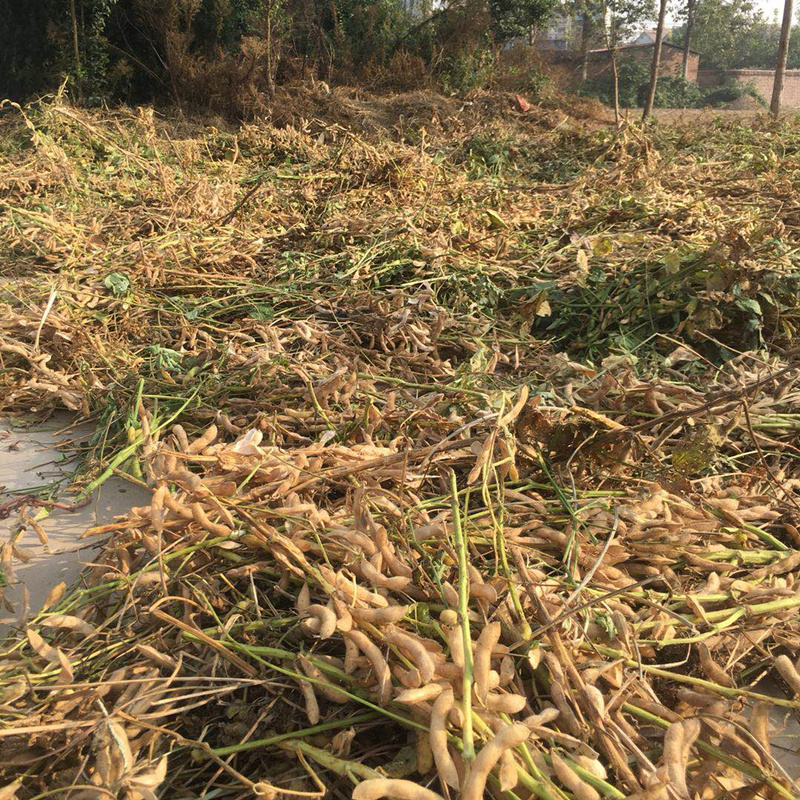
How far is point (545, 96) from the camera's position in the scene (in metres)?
12.7

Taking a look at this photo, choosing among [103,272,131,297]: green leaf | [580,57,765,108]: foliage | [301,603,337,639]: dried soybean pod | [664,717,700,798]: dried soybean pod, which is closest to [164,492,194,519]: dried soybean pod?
[301,603,337,639]: dried soybean pod

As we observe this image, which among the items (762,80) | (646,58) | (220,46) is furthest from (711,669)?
(762,80)

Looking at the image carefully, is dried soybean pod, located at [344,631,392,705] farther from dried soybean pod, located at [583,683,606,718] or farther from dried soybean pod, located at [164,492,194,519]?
dried soybean pod, located at [164,492,194,519]

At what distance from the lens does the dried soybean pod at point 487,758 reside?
0.84m

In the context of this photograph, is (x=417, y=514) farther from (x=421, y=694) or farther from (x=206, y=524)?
(x=421, y=694)

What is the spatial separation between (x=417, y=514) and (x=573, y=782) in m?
0.66

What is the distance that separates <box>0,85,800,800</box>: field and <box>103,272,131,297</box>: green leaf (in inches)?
0.6

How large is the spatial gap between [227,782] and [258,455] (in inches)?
26.9

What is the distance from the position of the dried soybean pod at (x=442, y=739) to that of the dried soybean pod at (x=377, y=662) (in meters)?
0.11

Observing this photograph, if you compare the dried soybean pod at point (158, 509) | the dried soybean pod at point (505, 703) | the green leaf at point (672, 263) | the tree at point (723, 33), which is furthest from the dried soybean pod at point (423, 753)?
the tree at point (723, 33)

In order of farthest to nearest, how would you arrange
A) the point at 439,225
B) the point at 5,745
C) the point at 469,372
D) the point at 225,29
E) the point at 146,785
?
1. the point at 225,29
2. the point at 439,225
3. the point at 469,372
4. the point at 5,745
5. the point at 146,785

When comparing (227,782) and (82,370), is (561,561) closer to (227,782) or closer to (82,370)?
(227,782)

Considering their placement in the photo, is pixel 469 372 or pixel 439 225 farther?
pixel 439 225

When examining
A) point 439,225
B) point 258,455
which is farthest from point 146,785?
point 439,225
